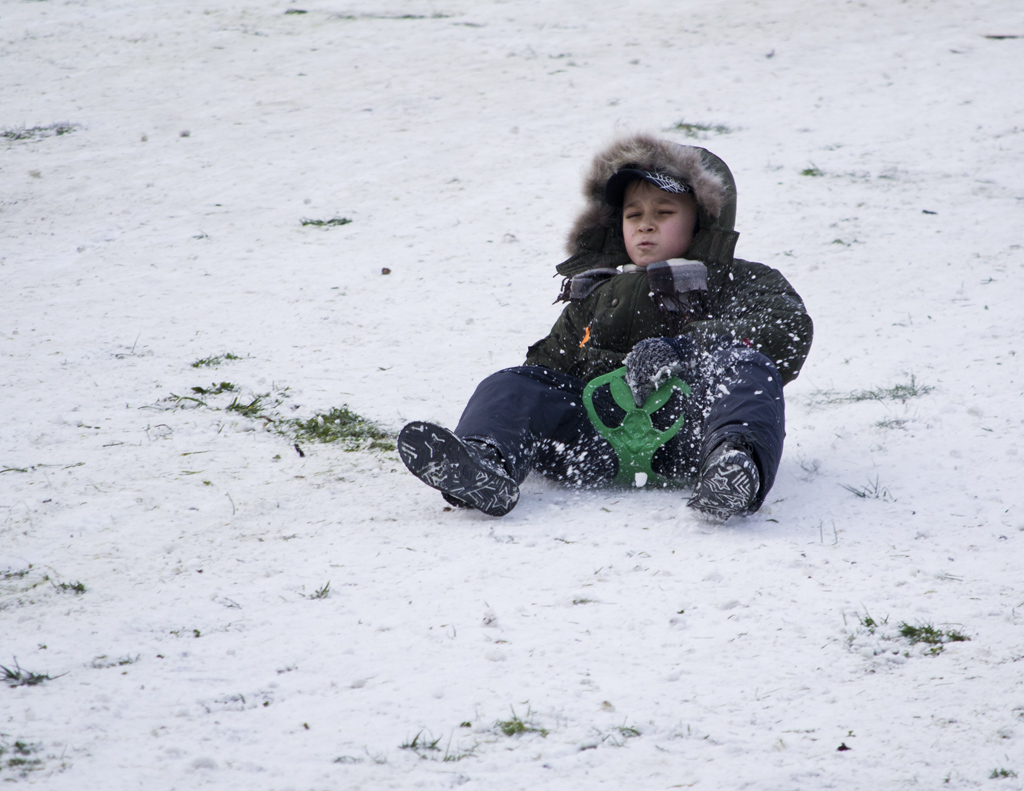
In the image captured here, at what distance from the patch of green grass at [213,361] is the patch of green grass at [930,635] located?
10.8ft

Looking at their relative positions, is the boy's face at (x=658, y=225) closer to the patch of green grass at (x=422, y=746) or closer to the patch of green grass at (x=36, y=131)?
the patch of green grass at (x=422, y=746)

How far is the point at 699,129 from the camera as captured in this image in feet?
25.3

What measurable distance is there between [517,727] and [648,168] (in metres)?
2.29

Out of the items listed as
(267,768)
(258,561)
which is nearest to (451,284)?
(258,561)

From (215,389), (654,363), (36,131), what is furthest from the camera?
(36,131)

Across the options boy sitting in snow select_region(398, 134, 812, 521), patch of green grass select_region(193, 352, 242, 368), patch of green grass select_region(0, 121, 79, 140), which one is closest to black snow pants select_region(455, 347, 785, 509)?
boy sitting in snow select_region(398, 134, 812, 521)

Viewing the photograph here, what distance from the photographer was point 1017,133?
7.17 m

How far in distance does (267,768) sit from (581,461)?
1621mm

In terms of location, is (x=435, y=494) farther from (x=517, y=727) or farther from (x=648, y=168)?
(x=648, y=168)

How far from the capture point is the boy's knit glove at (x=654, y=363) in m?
2.91

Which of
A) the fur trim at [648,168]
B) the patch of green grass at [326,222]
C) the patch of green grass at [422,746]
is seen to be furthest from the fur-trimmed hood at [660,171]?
the patch of green grass at [326,222]

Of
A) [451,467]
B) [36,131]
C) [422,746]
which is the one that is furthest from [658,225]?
[36,131]

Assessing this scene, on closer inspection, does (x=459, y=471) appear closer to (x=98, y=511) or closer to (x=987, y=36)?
(x=98, y=511)

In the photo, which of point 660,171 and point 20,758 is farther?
point 660,171
